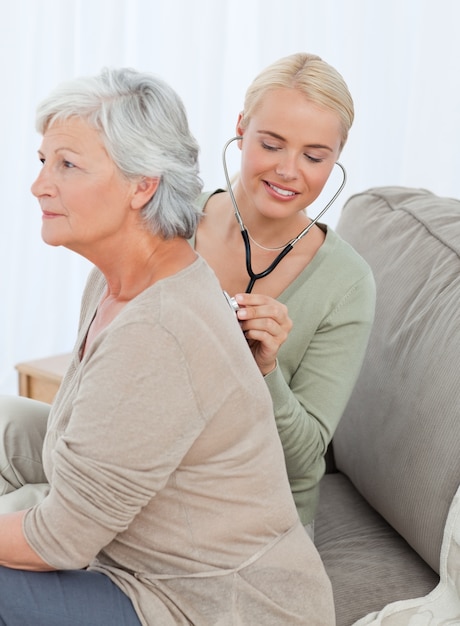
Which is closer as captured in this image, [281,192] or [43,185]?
[43,185]

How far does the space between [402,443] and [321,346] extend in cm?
21

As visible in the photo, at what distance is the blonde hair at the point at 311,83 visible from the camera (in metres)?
→ 1.57

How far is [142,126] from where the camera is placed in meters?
1.19

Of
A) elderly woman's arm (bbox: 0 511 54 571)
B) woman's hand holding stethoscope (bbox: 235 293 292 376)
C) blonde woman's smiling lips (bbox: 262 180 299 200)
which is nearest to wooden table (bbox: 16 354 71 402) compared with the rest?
blonde woman's smiling lips (bbox: 262 180 299 200)

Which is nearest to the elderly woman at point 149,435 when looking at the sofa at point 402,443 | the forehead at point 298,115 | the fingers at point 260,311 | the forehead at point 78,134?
the forehead at point 78,134

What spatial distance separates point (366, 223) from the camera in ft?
6.48

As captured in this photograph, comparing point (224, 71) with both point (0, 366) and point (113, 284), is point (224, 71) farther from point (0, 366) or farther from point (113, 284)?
point (113, 284)

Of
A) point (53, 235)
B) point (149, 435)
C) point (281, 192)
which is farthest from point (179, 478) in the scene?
point (281, 192)

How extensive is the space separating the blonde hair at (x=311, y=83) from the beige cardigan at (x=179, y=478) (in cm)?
49

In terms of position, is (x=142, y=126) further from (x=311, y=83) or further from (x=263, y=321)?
(x=311, y=83)

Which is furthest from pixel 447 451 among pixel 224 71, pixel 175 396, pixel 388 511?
pixel 224 71

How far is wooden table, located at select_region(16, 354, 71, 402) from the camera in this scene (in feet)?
7.41

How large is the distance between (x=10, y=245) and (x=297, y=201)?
1.65 m

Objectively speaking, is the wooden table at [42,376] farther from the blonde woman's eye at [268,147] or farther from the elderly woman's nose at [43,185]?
the elderly woman's nose at [43,185]
